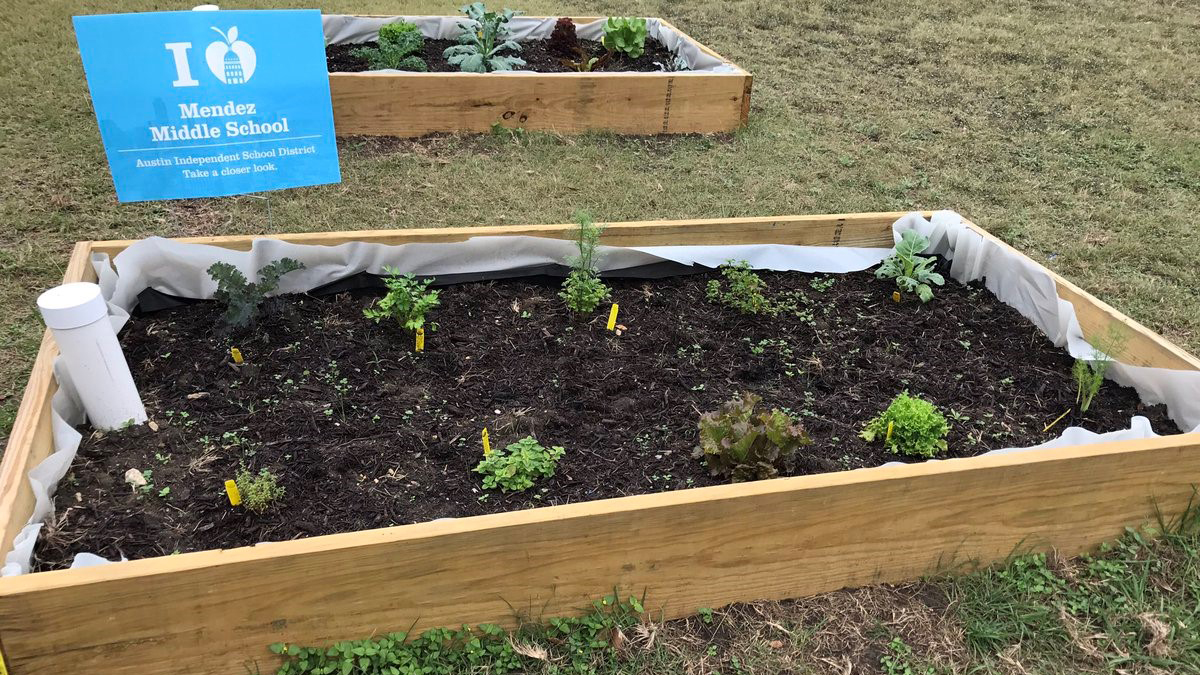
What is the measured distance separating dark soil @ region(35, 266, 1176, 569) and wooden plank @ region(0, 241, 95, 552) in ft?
0.33

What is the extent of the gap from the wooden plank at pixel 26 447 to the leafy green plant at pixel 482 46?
3.82 metres

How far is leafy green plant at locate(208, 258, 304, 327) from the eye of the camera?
2.65 metres

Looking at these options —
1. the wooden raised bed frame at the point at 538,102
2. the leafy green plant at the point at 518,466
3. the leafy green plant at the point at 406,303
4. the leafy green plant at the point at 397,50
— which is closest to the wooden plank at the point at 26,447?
the leafy green plant at the point at 406,303

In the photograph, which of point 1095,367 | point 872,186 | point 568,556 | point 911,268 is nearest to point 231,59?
point 568,556

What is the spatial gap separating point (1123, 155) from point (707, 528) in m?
5.51

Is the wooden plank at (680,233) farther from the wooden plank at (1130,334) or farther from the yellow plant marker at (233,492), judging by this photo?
the yellow plant marker at (233,492)

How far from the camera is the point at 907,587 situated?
2238mm

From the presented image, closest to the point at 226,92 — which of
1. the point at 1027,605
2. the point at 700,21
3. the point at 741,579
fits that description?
the point at 741,579

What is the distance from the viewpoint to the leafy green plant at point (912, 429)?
2381 mm

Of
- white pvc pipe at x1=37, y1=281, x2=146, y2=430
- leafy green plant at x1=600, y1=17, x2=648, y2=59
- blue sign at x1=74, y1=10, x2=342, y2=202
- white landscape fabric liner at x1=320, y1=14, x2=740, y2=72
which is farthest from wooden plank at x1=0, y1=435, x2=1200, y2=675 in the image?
leafy green plant at x1=600, y1=17, x2=648, y2=59

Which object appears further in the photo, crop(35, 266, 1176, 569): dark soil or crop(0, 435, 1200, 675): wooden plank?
crop(35, 266, 1176, 569): dark soil

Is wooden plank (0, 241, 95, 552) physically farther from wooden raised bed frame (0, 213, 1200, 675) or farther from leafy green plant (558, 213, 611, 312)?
leafy green plant (558, 213, 611, 312)

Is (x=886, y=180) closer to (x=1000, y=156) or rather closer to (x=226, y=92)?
(x=1000, y=156)

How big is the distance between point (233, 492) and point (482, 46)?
176 inches
